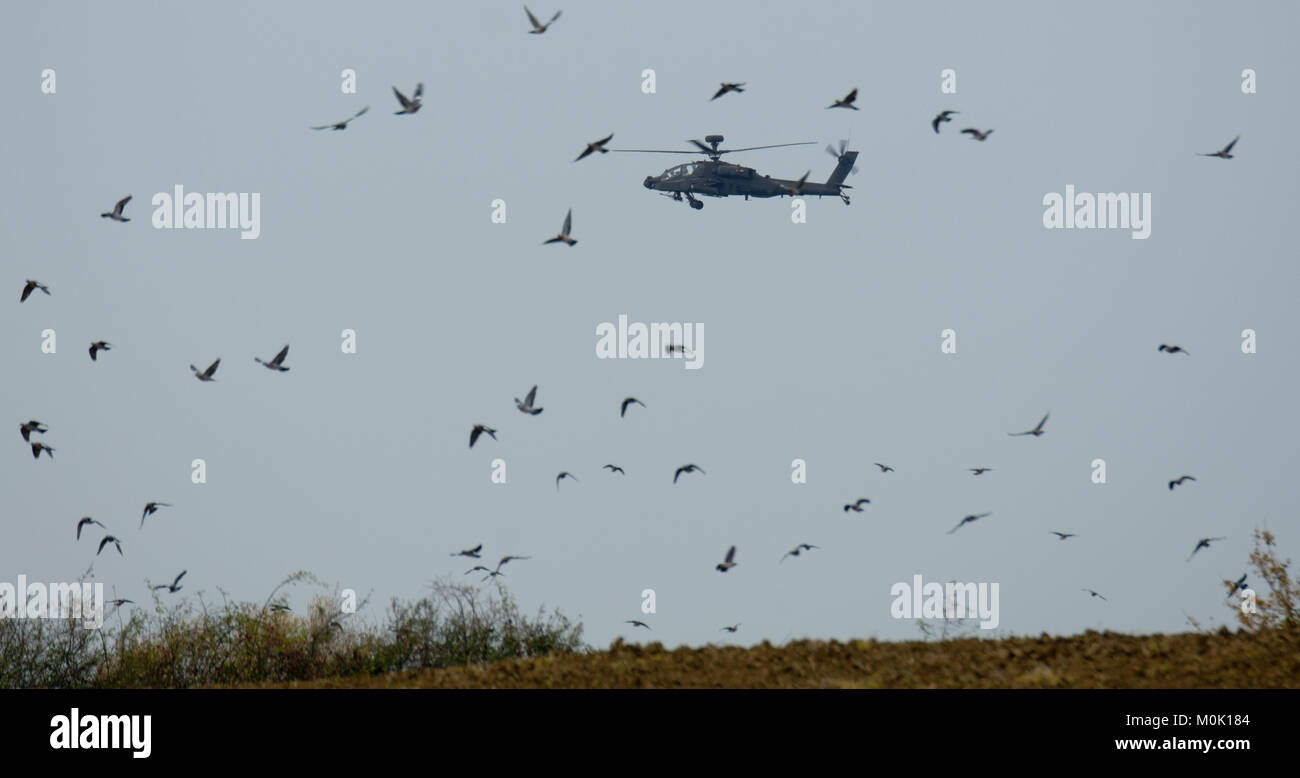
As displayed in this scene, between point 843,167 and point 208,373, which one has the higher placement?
point 843,167

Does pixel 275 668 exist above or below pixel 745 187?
below

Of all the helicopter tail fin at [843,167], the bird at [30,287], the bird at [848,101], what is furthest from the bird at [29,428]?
the helicopter tail fin at [843,167]

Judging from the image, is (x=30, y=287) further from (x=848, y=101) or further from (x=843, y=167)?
(x=843, y=167)

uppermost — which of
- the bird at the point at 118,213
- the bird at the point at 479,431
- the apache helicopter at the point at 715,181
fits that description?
the apache helicopter at the point at 715,181

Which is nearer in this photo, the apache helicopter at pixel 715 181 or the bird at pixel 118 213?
the bird at pixel 118 213

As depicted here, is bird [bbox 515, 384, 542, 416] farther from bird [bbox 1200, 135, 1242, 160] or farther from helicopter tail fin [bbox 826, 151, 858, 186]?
helicopter tail fin [bbox 826, 151, 858, 186]

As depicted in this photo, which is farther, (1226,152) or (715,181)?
(715,181)

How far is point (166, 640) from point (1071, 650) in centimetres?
2008

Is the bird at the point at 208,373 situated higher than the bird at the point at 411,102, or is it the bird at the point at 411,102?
the bird at the point at 411,102

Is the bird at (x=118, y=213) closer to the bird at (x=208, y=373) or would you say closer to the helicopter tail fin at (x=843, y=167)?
the bird at (x=208, y=373)

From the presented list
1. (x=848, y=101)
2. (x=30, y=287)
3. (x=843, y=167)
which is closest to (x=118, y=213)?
(x=30, y=287)
